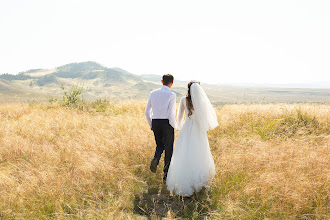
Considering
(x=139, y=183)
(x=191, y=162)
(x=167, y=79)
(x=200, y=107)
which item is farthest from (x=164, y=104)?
(x=139, y=183)

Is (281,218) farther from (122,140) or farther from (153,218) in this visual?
(122,140)

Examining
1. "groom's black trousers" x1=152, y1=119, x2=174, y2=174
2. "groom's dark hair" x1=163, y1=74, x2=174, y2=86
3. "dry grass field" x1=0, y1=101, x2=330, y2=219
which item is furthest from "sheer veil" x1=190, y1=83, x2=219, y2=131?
"dry grass field" x1=0, y1=101, x2=330, y2=219

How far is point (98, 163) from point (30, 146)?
2572 millimetres

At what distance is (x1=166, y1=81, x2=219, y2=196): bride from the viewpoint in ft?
13.5

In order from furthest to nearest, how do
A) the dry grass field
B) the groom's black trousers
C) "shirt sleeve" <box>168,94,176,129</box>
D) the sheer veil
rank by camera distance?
the groom's black trousers
"shirt sleeve" <box>168,94,176,129</box>
the sheer veil
the dry grass field

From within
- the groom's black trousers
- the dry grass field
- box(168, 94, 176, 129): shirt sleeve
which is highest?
box(168, 94, 176, 129): shirt sleeve

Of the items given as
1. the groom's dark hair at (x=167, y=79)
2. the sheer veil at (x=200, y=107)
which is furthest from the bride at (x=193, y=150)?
the groom's dark hair at (x=167, y=79)

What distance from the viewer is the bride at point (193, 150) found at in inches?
162

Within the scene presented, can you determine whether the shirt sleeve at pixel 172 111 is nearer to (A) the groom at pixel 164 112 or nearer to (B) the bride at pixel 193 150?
(A) the groom at pixel 164 112

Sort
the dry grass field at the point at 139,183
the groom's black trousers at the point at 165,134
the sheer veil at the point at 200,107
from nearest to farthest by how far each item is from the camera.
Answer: the dry grass field at the point at 139,183, the sheer veil at the point at 200,107, the groom's black trousers at the point at 165,134

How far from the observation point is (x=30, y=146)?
19.5 feet

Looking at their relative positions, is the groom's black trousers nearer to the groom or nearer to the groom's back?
the groom

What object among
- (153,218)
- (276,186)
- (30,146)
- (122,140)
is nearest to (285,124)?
(276,186)

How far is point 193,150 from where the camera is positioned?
163 inches
